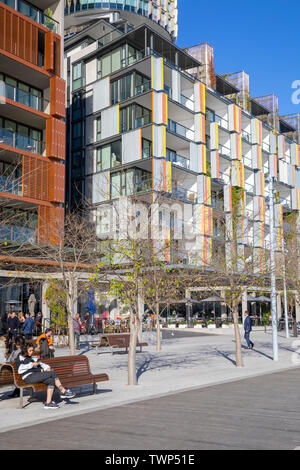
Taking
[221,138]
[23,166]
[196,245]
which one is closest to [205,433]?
[23,166]

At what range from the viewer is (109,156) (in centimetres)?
4175

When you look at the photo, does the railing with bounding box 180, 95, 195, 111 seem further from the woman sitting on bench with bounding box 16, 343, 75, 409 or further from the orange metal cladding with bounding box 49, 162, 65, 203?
the woman sitting on bench with bounding box 16, 343, 75, 409

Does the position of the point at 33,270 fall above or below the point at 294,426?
above

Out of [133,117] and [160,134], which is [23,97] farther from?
[160,134]

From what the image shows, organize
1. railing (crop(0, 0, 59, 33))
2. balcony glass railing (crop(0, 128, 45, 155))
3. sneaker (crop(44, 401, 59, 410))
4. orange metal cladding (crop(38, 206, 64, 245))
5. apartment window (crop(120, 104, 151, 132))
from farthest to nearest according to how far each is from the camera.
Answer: apartment window (crop(120, 104, 151, 132)), railing (crop(0, 0, 59, 33)), orange metal cladding (crop(38, 206, 64, 245)), balcony glass railing (crop(0, 128, 45, 155)), sneaker (crop(44, 401, 59, 410))

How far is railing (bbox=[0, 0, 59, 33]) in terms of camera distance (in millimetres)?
32625

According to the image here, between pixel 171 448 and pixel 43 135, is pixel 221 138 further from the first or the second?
pixel 171 448

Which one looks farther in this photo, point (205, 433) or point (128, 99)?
point (128, 99)

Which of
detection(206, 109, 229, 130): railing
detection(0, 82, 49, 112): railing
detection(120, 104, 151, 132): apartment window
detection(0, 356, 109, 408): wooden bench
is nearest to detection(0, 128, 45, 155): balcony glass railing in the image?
detection(0, 82, 49, 112): railing

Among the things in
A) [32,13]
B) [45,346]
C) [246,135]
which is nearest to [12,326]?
[45,346]

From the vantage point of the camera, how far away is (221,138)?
48875 millimetres

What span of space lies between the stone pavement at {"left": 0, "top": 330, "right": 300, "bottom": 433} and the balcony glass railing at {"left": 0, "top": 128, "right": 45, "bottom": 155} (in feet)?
46.2

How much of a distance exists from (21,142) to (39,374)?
932 inches

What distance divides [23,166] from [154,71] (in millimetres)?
14476
